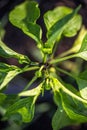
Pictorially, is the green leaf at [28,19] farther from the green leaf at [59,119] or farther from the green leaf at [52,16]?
the green leaf at [59,119]

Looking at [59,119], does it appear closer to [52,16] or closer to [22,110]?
[22,110]

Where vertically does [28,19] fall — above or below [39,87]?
above

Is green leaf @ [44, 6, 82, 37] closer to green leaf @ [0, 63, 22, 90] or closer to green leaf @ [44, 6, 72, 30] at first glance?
green leaf @ [44, 6, 72, 30]

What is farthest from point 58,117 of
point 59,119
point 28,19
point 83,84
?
point 28,19

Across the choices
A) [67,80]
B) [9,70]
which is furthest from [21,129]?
[9,70]

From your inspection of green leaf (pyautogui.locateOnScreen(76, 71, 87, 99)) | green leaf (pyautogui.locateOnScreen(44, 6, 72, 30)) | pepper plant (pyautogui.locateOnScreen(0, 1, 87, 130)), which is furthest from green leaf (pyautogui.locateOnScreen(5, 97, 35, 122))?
green leaf (pyautogui.locateOnScreen(44, 6, 72, 30))
